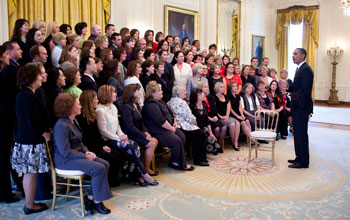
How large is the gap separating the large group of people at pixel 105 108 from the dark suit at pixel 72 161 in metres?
0.01

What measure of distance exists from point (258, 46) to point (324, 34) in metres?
2.95

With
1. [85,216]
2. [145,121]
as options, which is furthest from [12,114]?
[145,121]

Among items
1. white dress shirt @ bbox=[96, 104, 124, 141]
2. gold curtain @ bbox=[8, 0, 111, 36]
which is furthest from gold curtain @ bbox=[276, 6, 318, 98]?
white dress shirt @ bbox=[96, 104, 124, 141]

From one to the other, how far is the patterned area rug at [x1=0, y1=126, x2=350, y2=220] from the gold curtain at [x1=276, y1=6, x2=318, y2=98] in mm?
10550

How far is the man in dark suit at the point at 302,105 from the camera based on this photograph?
5188mm

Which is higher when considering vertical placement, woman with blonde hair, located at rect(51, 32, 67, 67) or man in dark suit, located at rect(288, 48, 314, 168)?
woman with blonde hair, located at rect(51, 32, 67, 67)

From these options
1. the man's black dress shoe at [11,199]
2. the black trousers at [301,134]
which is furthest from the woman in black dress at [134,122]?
the black trousers at [301,134]

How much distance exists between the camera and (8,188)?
3.88 m

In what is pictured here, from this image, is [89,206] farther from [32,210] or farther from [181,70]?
[181,70]

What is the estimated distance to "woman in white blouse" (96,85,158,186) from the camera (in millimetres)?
4355

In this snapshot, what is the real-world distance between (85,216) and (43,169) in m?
0.69

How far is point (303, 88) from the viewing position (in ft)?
17.1

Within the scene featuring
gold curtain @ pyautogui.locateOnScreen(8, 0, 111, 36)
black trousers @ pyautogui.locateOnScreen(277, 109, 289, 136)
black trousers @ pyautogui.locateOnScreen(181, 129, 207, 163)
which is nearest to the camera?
black trousers @ pyautogui.locateOnScreen(181, 129, 207, 163)

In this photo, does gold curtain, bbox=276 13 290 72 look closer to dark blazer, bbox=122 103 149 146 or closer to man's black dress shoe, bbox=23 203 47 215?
dark blazer, bbox=122 103 149 146
